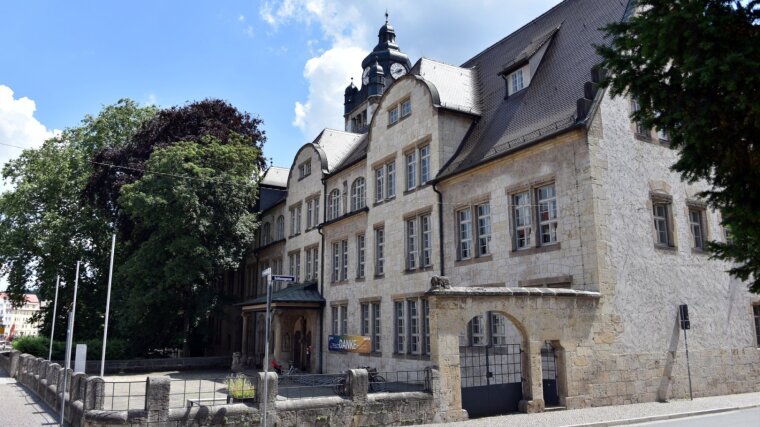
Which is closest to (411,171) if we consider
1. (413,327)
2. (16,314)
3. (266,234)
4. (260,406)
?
(413,327)

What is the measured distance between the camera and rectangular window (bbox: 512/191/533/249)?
60.0ft

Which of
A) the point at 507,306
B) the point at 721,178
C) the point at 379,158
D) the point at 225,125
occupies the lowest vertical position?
the point at 507,306

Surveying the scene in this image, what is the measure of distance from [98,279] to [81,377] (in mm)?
28245

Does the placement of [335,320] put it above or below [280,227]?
below

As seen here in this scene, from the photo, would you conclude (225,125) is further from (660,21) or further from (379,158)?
(660,21)

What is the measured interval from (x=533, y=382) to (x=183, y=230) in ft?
75.3

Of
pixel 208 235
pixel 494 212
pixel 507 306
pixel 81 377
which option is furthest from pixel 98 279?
pixel 507 306

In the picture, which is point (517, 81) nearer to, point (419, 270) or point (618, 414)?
point (419, 270)

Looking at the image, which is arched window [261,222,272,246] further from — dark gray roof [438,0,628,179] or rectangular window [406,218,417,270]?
dark gray roof [438,0,628,179]

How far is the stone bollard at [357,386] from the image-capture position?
13.2m

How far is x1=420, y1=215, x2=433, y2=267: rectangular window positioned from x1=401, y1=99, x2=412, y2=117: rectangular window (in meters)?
4.81

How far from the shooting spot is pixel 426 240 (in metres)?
23.2

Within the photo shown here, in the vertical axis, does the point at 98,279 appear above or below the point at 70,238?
below

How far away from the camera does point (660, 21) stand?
7379mm
